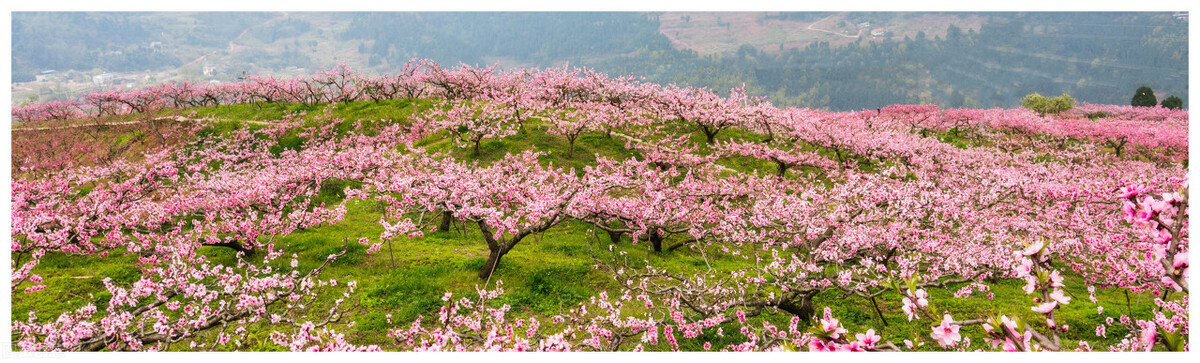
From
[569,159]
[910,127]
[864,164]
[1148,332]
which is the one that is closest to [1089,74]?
[910,127]

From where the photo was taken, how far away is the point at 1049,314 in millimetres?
3131

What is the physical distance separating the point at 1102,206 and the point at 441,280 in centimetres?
1804

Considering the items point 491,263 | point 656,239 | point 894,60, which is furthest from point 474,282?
point 894,60

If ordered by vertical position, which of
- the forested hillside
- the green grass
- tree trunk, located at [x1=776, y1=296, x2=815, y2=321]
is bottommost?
the green grass

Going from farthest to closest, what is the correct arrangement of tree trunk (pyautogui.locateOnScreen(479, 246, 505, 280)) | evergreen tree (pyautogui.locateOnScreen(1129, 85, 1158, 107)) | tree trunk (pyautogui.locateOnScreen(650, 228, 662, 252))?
evergreen tree (pyautogui.locateOnScreen(1129, 85, 1158, 107))
tree trunk (pyautogui.locateOnScreen(650, 228, 662, 252))
tree trunk (pyautogui.locateOnScreen(479, 246, 505, 280))

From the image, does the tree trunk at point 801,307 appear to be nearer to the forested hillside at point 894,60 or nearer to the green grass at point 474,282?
the green grass at point 474,282

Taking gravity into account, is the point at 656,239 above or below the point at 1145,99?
below

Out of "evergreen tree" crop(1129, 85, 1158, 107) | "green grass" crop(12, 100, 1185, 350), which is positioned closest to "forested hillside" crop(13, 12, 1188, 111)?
"evergreen tree" crop(1129, 85, 1158, 107)

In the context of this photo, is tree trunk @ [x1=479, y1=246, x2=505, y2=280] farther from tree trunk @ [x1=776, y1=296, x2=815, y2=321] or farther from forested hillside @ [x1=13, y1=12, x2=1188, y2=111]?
forested hillside @ [x1=13, y1=12, x2=1188, y2=111]

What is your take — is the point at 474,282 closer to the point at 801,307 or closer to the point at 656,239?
the point at 656,239

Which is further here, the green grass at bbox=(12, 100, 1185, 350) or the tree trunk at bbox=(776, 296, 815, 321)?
the green grass at bbox=(12, 100, 1185, 350)

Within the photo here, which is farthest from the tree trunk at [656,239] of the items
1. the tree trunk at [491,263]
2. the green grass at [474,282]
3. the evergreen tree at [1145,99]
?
the evergreen tree at [1145,99]

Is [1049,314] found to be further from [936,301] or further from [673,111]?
[673,111]

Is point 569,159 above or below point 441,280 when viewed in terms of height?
above
